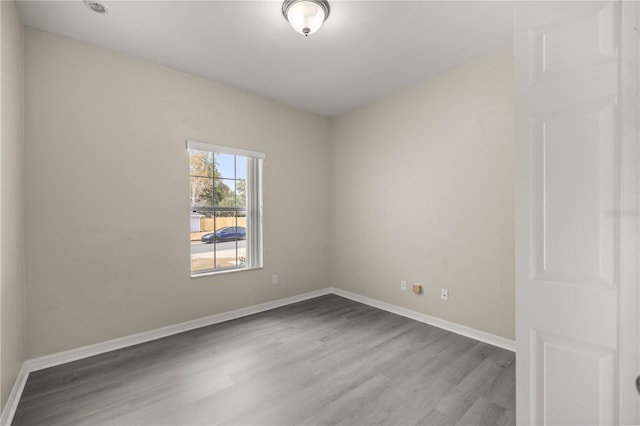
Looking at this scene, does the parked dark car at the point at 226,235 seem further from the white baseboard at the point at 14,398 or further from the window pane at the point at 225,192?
the white baseboard at the point at 14,398

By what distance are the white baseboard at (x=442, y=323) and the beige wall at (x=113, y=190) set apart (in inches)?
59.4

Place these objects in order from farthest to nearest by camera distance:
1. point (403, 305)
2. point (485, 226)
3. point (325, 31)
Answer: point (403, 305)
point (485, 226)
point (325, 31)

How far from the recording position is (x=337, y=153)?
15.0ft

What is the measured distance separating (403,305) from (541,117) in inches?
116

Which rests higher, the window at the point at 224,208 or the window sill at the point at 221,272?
the window at the point at 224,208

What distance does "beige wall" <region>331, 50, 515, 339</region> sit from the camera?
9.19ft

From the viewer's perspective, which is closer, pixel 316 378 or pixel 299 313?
pixel 316 378

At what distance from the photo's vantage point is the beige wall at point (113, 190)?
2451mm

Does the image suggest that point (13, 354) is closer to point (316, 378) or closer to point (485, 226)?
point (316, 378)

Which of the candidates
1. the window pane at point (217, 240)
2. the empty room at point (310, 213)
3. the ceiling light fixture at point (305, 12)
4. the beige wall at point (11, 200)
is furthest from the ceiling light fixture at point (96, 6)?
the window pane at point (217, 240)

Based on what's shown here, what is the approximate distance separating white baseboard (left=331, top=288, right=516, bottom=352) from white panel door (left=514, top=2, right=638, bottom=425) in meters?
1.84

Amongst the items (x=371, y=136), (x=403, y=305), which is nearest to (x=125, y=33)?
(x=371, y=136)

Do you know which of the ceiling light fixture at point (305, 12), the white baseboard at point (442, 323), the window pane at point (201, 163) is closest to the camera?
the ceiling light fixture at point (305, 12)

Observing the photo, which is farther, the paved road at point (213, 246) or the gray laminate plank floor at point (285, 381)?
the paved road at point (213, 246)
